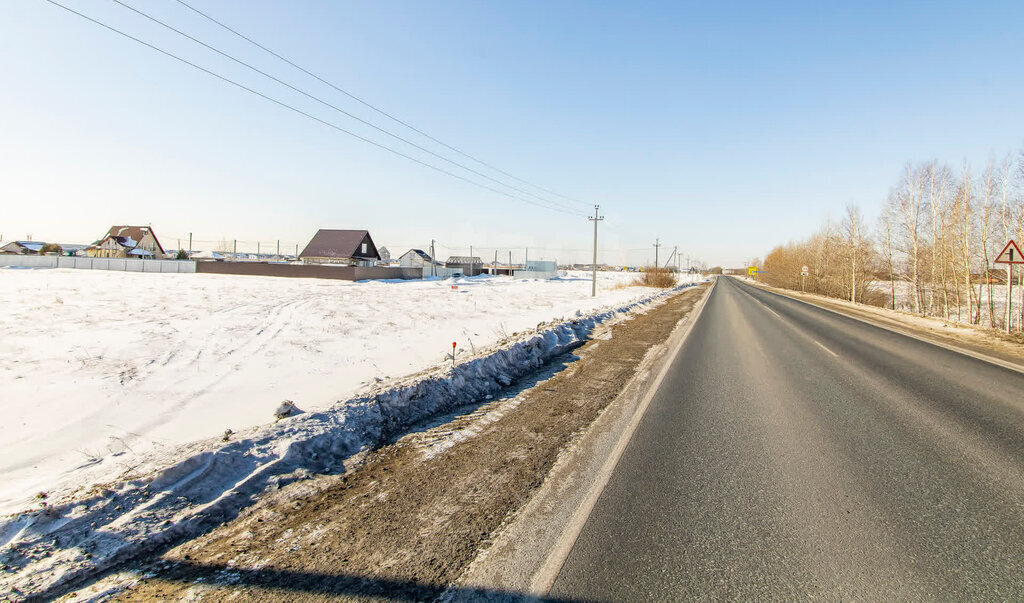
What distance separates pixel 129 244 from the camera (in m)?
58.5

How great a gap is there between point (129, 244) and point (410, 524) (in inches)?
3049

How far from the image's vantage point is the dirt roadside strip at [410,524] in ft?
7.86

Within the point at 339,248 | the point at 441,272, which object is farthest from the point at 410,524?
the point at 339,248

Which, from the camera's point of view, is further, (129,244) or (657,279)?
(129,244)

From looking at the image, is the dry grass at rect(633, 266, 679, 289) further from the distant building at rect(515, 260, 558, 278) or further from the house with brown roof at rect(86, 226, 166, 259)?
the house with brown roof at rect(86, 226, 166, 259)

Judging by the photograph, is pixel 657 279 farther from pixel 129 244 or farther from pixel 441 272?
pixel 129 244

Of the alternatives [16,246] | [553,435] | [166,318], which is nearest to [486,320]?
[166,318]

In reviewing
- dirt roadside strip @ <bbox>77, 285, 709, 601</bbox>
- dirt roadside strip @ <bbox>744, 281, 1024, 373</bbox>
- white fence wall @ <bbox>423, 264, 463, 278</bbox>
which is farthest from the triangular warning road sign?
white fence wall @ <bbox>423, 264, 463, 278</bbox>

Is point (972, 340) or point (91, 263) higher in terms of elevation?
point (91, 263)

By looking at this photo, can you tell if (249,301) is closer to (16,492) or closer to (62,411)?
(62,411)

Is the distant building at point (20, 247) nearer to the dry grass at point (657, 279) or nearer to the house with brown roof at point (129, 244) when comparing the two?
the house with brown roof at point (129, 244)

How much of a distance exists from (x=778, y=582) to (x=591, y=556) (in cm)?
106

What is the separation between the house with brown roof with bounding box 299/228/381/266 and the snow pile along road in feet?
172

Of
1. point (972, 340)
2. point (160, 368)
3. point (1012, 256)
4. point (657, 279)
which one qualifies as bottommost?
point (160, 368)
